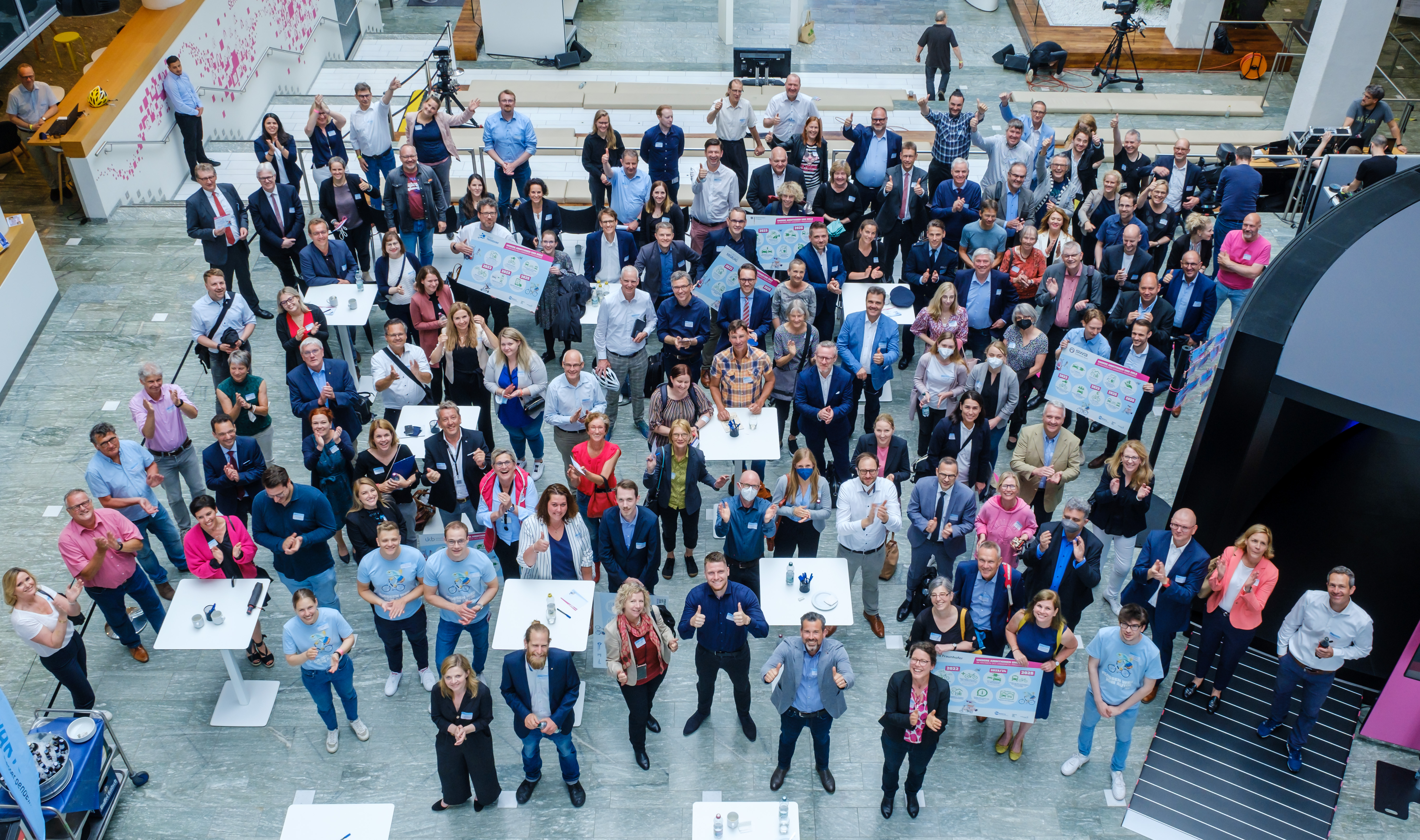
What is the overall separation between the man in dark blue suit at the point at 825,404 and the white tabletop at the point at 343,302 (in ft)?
13.3

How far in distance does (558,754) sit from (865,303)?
15.9ft

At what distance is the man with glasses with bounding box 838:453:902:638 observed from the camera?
8148 mm

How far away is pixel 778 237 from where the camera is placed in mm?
10789

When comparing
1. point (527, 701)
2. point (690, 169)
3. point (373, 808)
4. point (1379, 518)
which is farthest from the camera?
point (690, 169)

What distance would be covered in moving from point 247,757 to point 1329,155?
1316 centimetres

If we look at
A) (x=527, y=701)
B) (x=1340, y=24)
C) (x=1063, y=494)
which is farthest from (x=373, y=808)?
(x=1340, y=24)

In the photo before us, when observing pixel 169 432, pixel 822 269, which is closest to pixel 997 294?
pixel 822 269

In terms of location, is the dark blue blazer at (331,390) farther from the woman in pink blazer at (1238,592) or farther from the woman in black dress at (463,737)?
the woman in pink blazer at (1238,592)

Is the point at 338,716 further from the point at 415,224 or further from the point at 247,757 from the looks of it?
the point at 415,224

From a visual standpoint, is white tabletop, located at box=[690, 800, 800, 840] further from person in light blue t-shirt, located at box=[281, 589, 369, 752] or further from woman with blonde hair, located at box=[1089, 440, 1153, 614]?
woman with blonde hair, located at box=[1089, 440, 1153, 614]

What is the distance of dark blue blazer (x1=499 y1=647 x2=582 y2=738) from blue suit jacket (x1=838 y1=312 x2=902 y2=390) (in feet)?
12.5

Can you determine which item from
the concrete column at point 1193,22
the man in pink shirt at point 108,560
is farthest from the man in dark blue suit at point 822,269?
the concrete column at point 1193,22

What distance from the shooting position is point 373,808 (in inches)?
249

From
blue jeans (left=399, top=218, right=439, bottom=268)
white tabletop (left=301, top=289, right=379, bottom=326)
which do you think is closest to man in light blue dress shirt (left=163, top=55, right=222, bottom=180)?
blue jeans (left=399, top=218, right=439, bottom=268)
